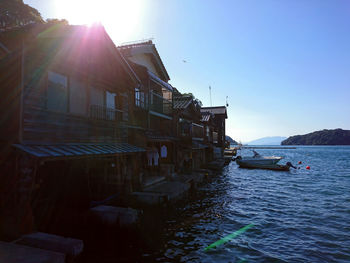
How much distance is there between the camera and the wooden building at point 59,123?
702 centimetres

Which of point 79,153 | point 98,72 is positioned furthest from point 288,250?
point 98,72

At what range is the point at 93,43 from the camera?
11070mm

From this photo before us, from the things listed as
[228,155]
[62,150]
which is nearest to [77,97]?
[62,150]

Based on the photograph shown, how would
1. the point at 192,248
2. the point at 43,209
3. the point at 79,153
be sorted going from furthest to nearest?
the point at 43,209 < the point at 192,248 < the point at 79,153

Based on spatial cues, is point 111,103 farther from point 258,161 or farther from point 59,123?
point 258,161

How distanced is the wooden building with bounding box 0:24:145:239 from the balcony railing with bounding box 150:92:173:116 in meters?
5.75

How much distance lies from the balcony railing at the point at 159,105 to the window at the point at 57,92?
32.7 feet

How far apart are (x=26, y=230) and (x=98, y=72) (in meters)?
9.36

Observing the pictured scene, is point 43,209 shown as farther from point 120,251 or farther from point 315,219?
point 315,219

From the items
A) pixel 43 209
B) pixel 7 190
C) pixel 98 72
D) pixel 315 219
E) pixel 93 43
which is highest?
pixel 93 43

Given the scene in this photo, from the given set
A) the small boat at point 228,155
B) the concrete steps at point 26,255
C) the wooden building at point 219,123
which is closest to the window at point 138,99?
the concrete steps at point 26,255

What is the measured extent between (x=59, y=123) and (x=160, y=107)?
14.7 meters

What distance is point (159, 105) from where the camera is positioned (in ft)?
75.4

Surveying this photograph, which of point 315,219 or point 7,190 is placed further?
point 315,219
